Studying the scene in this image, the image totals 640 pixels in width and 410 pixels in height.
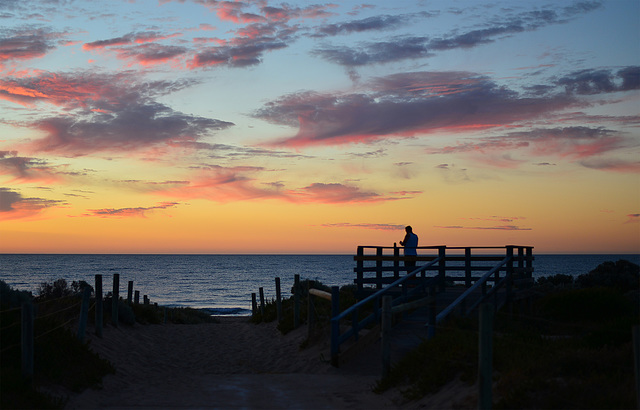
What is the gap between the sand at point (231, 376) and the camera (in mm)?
9867

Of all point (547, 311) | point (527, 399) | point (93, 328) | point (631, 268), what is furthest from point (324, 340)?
point (631, 268)

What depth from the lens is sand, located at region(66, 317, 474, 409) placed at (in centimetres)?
987

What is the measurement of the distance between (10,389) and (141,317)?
44.7ft

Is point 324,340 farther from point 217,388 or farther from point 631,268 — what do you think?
point 631,268

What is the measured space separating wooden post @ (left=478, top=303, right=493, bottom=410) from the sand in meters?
0.88

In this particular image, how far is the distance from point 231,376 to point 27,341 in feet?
14.6

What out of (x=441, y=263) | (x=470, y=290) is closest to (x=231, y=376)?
(x=470, y=290)

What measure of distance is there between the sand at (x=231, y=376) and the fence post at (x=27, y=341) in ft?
2.95

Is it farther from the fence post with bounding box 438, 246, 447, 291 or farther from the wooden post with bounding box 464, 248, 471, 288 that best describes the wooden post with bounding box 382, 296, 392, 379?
the wooden post with bounding box 464, 248, 471, 288

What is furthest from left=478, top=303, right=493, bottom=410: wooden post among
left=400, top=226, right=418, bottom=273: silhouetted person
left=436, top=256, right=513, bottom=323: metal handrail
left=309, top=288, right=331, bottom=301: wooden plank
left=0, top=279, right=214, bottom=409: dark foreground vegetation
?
left=400, top=226, right=418, bottom=273: silhouetted person

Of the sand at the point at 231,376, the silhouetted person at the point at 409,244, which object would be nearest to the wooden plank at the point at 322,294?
the sand at the point at 231,376

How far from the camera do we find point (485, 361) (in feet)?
24.8

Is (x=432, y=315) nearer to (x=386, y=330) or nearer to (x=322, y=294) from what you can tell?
(x=386, y=330)

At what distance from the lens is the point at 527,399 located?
24.7 ft
